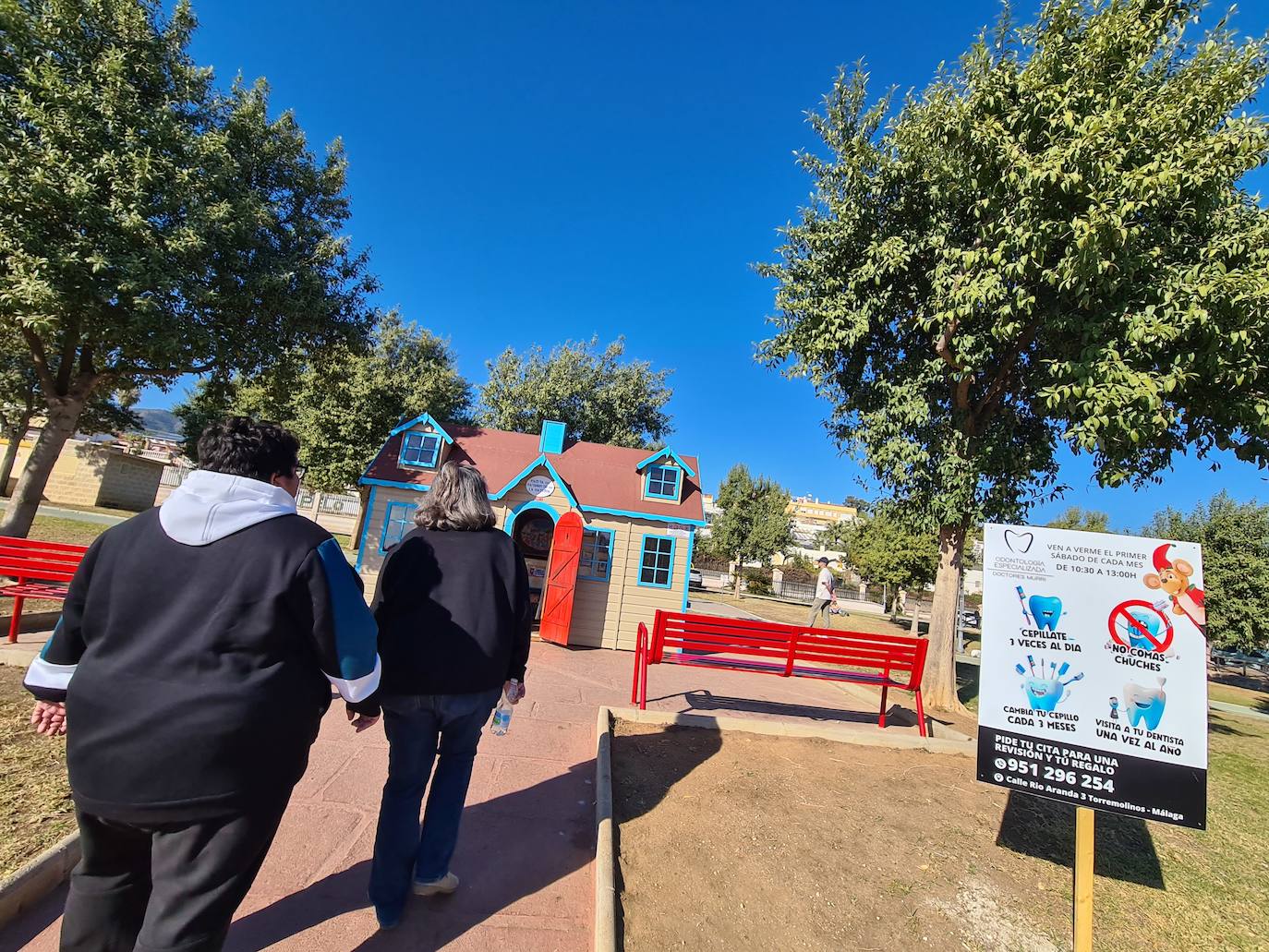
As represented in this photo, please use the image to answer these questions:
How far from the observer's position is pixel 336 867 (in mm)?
2951

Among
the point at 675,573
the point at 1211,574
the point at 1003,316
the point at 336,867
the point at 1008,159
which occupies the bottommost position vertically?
the point at 336,867

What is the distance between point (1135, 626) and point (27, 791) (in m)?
6.35

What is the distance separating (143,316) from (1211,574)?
30.4m

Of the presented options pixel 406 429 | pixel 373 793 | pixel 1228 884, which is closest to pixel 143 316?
pixel 406 429

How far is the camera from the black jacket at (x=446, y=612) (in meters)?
2.53

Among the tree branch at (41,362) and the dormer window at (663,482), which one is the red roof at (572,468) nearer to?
the dormer window at (663,482)

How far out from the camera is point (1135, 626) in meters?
3.22

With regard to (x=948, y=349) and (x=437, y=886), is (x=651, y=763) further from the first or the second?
(x=948, y=349)

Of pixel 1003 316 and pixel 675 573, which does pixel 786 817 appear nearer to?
pixel 1003 316

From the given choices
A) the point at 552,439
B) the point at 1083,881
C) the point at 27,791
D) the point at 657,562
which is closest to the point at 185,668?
the point at 27,791

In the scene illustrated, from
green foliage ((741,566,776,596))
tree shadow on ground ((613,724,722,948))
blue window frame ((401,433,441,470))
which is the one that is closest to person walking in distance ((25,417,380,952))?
tree shadow on ground ((613,724,722,948))

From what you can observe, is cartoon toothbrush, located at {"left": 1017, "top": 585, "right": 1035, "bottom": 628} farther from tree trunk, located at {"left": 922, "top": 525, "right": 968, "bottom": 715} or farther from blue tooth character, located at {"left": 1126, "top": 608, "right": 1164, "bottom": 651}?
tree trunk, located at {"left": 922, "top": 525, "right": 968, "bottom": 715}

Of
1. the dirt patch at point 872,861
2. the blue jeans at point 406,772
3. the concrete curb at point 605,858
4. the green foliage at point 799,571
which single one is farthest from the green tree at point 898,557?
the blue jeans at point 406,772

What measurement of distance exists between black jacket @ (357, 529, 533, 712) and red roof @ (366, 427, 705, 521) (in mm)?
8815
